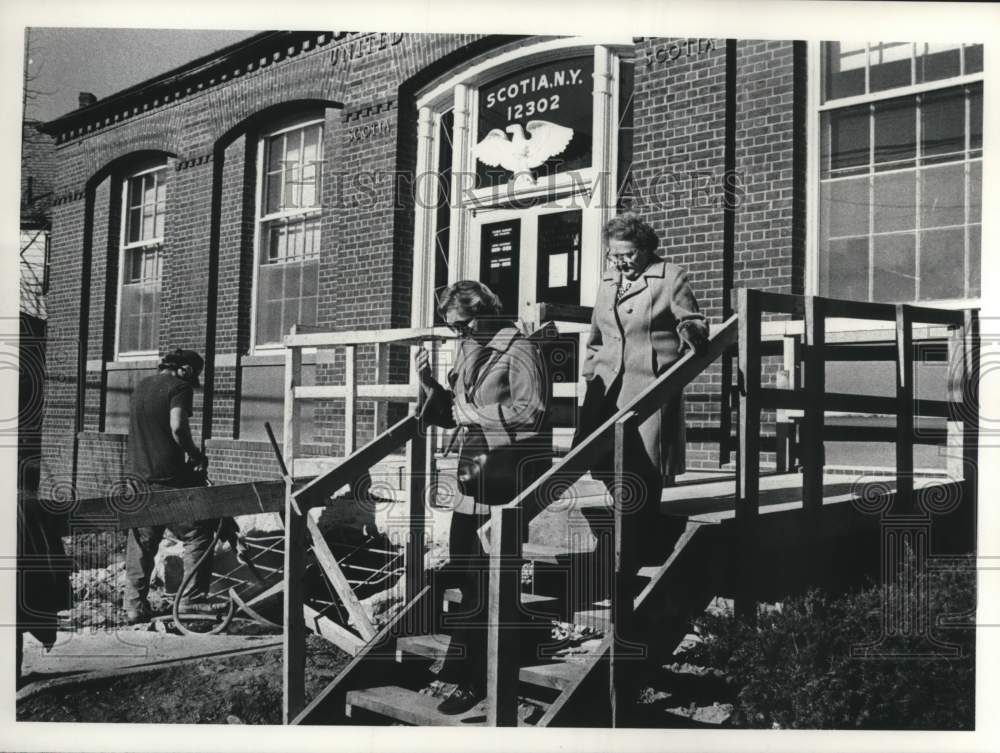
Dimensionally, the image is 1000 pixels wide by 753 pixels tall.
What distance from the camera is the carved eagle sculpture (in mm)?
7238

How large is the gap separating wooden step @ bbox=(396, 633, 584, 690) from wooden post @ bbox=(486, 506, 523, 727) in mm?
218

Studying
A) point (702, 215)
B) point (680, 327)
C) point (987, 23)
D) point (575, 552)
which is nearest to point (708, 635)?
point (575, 552)

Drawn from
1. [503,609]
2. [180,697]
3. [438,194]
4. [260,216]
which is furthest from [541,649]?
[260,216]

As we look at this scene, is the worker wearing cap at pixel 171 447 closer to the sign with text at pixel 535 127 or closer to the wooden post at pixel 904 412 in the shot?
the sign with text at pixel 535 127

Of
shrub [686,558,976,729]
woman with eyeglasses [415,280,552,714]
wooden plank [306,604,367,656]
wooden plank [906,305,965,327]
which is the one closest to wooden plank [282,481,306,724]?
wooden plank [306,604,367,656]

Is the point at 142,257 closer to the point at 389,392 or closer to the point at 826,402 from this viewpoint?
the point at 389,392

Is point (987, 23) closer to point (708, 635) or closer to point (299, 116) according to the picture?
point (708, 635)

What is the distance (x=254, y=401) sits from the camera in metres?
7.98

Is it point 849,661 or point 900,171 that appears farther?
point 900,171

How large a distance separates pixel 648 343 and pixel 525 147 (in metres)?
2.65

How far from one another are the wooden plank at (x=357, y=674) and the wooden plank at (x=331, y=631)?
0.68 m

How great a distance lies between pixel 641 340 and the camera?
206 inches

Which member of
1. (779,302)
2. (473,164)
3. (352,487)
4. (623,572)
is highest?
(473,164)

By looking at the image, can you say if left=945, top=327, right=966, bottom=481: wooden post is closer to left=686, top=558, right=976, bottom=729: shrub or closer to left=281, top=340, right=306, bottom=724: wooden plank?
left=686, top=558, right=976, bottom=729: shrub
